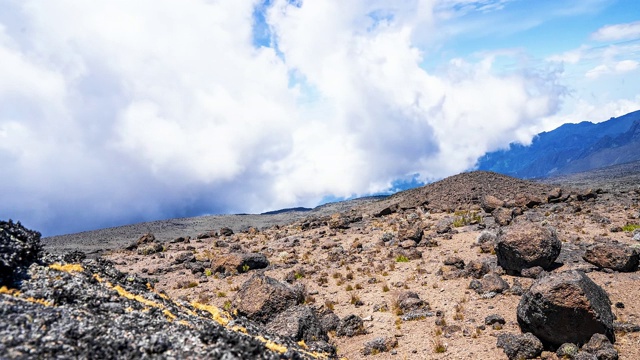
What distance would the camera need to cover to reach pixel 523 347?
1002 cm

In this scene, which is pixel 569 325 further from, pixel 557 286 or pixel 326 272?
pixel 326 272

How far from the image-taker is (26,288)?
6.11 metres

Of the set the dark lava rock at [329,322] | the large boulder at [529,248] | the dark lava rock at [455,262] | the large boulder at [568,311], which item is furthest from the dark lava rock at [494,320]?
the dark lava rock at [455,262]

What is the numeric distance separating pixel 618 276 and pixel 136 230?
218ft

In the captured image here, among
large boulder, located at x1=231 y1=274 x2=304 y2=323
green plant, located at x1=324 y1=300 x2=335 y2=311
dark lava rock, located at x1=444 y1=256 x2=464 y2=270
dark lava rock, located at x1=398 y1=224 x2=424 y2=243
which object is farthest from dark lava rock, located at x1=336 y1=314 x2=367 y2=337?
dark lava rock, located at x1=398 y1=224 x2=424 y2=243

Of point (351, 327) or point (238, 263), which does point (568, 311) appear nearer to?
point (351, 327)

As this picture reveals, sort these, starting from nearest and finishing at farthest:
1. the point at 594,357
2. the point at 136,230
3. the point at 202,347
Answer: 1. the point at 202,347
2. the point at 594,357
3. the point at 136,230

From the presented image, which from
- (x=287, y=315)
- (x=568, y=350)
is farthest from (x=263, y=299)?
(x=568, y=350)

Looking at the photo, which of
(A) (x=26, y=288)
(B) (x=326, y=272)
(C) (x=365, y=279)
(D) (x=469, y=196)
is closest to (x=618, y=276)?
(C) (x=365, y=279)

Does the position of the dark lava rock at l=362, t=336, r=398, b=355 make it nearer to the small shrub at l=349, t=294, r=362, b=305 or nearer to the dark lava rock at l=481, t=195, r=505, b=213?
the small shrub at l=349, t=294, r=362, b=305

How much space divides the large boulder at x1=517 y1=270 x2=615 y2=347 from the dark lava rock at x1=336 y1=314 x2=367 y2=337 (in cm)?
513

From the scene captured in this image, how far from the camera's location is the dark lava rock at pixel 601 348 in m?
9.15

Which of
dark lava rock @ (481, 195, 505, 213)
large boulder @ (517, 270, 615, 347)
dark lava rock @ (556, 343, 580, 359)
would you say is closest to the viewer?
dark lava rock @ (556, 343, 580, 359)

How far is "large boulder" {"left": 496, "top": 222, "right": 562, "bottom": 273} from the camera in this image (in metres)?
15.4
